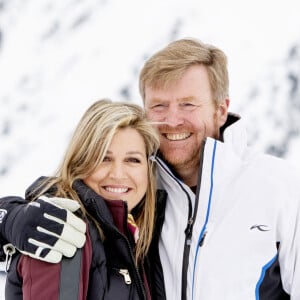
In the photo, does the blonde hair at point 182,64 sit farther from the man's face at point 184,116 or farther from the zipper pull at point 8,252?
the zipper pull at point 8,252

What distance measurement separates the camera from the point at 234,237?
169 centimetres

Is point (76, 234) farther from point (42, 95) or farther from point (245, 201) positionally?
point (42, 95)

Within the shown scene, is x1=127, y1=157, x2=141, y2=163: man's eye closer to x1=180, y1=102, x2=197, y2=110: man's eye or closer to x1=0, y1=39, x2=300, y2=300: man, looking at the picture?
x1=0, y1=39, x2=300, y2=300: man

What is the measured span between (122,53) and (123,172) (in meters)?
11.2

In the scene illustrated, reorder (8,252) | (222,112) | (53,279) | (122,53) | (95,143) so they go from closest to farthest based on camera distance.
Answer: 1. (53,279)
2. (8,252)
3. (95,143)
4. (222,112)
5. (122,53)

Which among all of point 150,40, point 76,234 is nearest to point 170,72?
point 76,234

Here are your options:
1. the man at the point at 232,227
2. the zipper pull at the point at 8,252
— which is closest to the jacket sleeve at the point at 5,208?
the zipper pull at the point at 8,252

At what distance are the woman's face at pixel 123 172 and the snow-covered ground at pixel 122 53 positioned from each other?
9.18 meters

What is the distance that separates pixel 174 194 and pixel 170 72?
396mm

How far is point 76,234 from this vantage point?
54.8 inches

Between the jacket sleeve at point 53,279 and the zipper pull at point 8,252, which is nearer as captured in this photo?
the jacket sleeve at point 53,279

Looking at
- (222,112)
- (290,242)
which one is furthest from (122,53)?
(290,242)

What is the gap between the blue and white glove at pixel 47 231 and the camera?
1354 mm

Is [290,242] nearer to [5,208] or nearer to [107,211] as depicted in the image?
[107,211]
